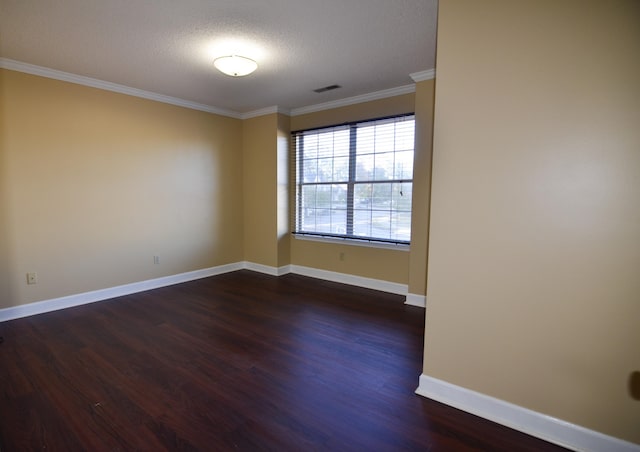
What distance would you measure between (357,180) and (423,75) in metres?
1.53

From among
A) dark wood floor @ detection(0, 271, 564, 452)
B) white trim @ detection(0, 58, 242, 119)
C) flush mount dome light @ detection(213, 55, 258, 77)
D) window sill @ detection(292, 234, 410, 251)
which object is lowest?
dark wood floor @ detection(0, 271, 564, 452)

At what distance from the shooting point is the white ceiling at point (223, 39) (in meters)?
2.22

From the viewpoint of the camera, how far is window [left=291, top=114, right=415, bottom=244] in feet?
13.1

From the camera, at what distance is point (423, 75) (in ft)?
11.3

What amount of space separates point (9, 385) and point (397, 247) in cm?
382

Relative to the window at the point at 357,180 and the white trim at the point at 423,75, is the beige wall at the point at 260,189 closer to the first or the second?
the window at the point at 357,180

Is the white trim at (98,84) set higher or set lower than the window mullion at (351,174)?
higher

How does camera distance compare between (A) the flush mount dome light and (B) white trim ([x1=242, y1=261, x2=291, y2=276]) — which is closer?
(A) the flush mount dome light

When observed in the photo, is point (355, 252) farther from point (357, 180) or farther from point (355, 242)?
point (357, 180)

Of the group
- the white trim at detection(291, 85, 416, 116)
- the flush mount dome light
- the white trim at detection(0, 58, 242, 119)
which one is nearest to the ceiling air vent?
the white trim at detection(291, 85, 416, 116)

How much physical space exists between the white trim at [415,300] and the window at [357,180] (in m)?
0.70

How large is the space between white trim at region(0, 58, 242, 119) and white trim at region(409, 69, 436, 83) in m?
3.00

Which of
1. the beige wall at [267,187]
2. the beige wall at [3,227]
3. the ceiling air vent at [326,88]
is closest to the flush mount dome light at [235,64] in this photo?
the ceiling air vent at [326,88]

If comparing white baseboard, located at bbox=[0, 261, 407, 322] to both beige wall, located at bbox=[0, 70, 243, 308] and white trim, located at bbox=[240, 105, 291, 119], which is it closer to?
beige wall, located at bbox=[0, 70, 243, 308]
